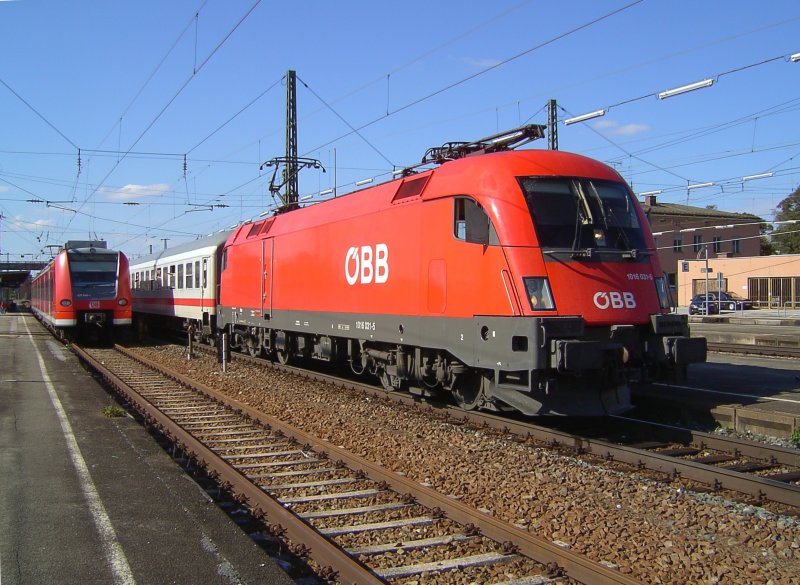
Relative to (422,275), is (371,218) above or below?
above

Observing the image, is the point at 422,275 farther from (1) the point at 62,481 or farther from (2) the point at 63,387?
(2) the point at 63,387

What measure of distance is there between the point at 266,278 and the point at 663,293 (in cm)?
992

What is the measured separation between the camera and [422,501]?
6184 mm

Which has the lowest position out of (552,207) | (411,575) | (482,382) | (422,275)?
(411,575)

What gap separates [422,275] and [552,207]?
7.18ft

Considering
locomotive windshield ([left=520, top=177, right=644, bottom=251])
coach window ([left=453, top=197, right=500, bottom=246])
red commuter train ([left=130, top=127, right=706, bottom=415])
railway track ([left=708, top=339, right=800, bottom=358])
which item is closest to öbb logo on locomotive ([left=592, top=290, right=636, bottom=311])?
red commuter train ([left=130, top=127, right=706, bottom=415])

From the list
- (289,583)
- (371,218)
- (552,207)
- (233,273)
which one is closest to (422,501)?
(289,583)

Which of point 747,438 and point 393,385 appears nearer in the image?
point 747,438

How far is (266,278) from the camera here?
16.6 metres

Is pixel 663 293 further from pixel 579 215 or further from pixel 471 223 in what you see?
pixel 471 223

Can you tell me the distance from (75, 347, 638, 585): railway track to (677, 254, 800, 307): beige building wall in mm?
43705

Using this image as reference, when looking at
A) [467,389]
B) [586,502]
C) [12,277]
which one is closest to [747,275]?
[467,389]

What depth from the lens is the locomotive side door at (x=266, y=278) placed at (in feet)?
53.6

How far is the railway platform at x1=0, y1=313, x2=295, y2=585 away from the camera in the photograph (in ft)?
14.1
